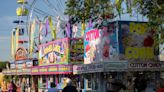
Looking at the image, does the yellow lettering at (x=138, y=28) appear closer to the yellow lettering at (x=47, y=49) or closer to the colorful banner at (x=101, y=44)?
the colorful banner at (x=101, y=44)

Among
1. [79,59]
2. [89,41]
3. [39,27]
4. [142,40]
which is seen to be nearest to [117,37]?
[142,40]

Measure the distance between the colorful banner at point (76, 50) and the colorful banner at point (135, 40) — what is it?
325 inches

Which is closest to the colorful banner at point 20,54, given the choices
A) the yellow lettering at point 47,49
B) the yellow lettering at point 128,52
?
the yellow lettering at point 47,49

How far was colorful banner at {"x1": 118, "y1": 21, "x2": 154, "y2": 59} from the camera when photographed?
78.7ft

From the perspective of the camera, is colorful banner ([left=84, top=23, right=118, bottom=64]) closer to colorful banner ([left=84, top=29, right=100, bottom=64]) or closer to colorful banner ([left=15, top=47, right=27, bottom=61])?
colorful banner ([left=84, top=29, right=100, bottom=64])

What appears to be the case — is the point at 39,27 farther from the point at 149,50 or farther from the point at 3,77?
the point at 149,50

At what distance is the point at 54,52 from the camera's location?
34531 mm

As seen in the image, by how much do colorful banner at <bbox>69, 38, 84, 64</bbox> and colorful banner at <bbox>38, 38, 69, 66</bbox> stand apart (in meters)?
0.39

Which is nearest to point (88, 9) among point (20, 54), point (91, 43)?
point (91, 43)

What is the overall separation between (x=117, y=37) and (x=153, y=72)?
9.90 ft

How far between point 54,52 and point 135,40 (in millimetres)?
11333

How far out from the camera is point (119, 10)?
19.3 m

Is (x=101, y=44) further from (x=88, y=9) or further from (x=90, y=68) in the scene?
(x=88, y=9)

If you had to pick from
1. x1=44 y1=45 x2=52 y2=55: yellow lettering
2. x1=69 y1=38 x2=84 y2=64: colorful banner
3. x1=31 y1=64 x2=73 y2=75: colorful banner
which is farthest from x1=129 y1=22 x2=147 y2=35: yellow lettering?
x1=44 y1=45 x2=52 y2=55: yellow lettering
